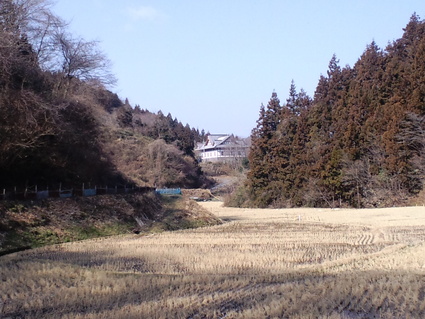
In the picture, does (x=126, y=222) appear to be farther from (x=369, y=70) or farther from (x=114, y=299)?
(x=369, y=70)

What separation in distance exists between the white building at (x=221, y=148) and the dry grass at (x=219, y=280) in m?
69.7

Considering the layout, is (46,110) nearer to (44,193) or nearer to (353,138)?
(44,193)

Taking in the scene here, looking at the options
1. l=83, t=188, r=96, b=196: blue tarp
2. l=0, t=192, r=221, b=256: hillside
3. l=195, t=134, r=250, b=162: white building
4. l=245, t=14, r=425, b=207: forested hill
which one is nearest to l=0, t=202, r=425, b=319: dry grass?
l=0, t=192, r=221, b=256: hillside

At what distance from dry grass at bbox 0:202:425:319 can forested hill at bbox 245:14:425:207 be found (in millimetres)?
19312

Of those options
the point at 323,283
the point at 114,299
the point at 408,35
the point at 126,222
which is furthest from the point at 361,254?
the point at 408,35

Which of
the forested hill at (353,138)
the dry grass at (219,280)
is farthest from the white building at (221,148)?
the dry grass at (219,280)

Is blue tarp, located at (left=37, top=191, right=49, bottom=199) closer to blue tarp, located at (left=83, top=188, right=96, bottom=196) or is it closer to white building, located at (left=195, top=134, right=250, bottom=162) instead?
blue tarp, located at (left=83, top=188, right=96, bottom=196)

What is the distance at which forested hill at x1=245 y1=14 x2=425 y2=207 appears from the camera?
31.9 metres

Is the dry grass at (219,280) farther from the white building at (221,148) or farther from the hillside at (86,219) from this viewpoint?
the white building at (221,148)

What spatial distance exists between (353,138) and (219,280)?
30.3 metres

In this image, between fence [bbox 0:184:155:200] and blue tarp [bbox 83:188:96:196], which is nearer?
fence [bbox 0:184:155:200]

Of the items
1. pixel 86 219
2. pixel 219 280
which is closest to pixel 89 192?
pixel 86 219

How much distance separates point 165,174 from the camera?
58.7 m

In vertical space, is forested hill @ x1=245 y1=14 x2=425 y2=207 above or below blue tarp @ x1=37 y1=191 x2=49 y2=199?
above
